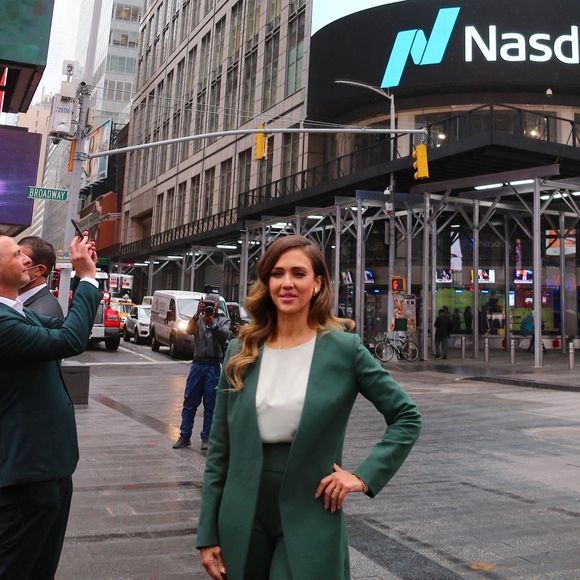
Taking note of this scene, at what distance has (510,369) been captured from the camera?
1998 centimetres

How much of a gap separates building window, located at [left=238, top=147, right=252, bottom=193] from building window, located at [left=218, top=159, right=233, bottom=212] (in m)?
1.87

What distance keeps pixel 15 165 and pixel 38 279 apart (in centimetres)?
2514

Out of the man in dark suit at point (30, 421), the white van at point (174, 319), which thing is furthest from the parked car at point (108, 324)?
the man in dark suit at point (30, 421)

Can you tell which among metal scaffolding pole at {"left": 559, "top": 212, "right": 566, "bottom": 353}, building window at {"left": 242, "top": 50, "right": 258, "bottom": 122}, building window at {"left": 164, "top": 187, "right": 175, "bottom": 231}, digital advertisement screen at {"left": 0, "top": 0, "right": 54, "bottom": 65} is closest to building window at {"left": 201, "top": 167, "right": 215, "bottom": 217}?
building window at {"left": 242, "top": 50, "right": 258, "bottom": 122}

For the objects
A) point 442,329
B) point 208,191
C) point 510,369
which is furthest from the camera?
point 208,191

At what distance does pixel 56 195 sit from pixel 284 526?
14.6 metres

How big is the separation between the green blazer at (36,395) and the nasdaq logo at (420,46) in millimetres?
30578

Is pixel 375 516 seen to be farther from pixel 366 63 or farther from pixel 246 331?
pixel 366 63

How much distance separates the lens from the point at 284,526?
2.06 m

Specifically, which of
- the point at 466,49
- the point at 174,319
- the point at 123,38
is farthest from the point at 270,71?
the point at 123,38

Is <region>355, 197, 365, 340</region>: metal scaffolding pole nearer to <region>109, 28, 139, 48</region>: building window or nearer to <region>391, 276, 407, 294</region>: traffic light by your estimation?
<region>391, 276, 407, 294</region>: traffic light

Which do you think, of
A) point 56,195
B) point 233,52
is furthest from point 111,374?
point 233,52

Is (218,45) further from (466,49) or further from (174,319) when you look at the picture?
(174,319)

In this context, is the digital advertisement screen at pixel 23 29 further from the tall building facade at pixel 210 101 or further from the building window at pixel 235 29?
the building window at pixel 235 29
